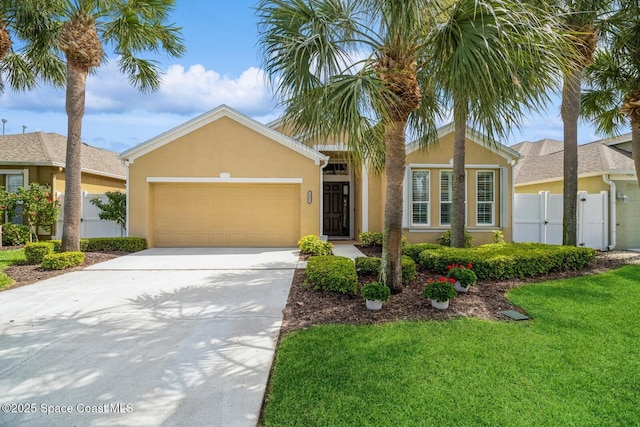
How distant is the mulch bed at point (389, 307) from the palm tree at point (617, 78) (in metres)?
7.05

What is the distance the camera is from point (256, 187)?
1219 cm

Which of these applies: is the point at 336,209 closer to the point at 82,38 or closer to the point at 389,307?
the point at 389,307

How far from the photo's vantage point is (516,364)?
359 centimetres

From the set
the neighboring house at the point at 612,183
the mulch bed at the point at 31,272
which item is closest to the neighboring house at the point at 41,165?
the mulch bed at the point at 31,272

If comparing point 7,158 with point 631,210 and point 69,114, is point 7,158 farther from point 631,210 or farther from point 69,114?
point 631,210

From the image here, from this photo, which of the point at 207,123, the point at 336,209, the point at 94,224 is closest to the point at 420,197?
the point at 336,209

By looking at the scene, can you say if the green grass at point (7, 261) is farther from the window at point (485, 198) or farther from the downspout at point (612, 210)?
the downspout at point (612, 210)

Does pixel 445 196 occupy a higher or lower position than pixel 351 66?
lower

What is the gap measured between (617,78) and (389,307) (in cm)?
1084

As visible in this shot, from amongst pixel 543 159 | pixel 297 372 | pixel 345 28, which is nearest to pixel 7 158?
pixel 345 28

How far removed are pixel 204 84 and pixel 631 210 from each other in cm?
1760

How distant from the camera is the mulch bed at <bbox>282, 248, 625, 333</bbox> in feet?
16.3

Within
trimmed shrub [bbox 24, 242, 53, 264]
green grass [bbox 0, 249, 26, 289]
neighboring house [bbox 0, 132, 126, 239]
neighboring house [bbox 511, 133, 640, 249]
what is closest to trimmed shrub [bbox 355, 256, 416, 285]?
green grass [bbox 0, 249, 26, 289]

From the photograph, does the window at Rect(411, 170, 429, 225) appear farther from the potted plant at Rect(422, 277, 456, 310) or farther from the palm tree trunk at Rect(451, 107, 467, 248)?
the potted plant at Rect(422, 277, 456, 310)
